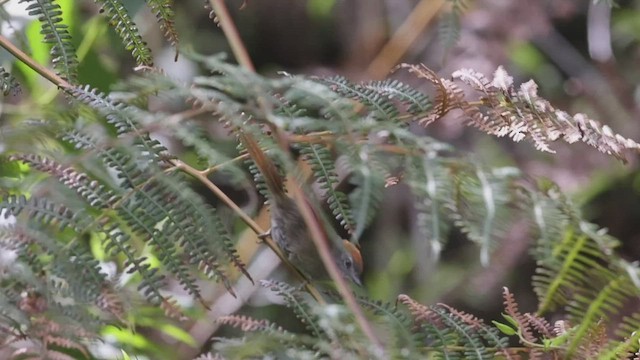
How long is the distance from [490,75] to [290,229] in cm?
147

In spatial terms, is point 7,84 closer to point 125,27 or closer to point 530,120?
point 125,27

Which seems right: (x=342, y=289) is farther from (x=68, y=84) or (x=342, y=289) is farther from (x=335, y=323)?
(x=68, y=84)

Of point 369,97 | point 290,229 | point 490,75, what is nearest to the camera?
point 369,97

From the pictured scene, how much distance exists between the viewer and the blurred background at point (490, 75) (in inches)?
94.6

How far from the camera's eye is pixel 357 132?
0.72 meters

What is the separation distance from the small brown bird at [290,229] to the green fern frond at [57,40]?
217 millimetres

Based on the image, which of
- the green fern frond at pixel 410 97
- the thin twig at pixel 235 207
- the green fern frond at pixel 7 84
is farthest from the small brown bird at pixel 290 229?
the green fern frond at pixel 7 84

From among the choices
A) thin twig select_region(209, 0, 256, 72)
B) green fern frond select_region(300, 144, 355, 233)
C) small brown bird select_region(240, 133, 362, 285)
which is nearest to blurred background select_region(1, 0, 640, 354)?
small brown bird select_region(240, 133, 362, 285)

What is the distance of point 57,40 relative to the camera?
93 cm

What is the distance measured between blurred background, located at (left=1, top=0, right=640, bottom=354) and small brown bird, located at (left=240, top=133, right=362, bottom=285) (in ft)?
3.34

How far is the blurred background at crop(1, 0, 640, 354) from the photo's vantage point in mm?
2402

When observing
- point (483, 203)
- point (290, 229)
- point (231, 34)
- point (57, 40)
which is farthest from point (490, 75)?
point (483, 203)

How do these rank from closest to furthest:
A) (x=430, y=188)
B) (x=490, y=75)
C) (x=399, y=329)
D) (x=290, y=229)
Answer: (x=430, y=188), (x=399, y=329), (x=290, y=229), (x=490, y=75)

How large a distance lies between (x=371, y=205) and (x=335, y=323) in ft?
0.30
